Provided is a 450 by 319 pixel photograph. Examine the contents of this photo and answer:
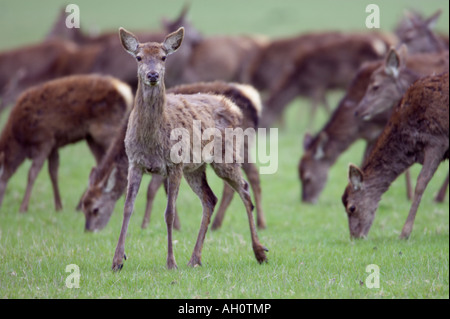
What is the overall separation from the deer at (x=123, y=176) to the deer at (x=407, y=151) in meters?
1.33

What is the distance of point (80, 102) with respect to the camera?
979cm

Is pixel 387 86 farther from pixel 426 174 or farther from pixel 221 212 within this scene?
pixel 221 212

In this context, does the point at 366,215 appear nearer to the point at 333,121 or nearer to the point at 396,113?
the point at 396,113

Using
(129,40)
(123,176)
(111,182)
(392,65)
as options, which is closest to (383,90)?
(392,65)

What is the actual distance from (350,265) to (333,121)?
4686mm

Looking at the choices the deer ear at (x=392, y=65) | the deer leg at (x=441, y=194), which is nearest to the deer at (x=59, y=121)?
the deer ear at (x=392, y=65)

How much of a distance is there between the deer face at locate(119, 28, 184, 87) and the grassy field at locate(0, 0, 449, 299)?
5.35 feet

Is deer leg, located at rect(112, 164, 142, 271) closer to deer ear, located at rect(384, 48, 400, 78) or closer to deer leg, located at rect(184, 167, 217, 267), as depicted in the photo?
deer leg, located at rect(184, 167, 217, 267)

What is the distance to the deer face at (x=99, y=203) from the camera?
8641 millimetres

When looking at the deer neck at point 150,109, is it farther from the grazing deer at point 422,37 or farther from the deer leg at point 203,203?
the grazing deer at point 422,37

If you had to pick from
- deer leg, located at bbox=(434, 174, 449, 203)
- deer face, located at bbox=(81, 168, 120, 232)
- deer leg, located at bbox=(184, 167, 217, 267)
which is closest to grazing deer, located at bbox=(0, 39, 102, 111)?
deer face, located at bbox=(81, 168, 120, 232)
